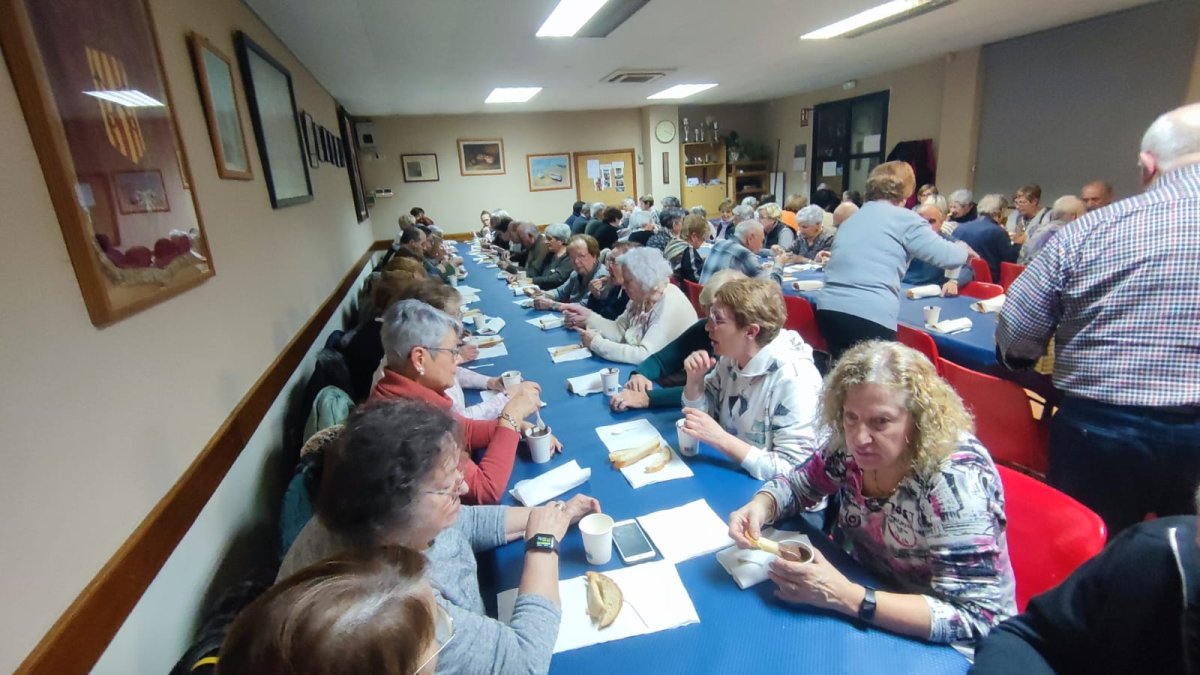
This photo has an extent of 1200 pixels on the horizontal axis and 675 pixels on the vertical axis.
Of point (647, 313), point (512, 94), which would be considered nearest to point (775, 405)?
point (647, 313)

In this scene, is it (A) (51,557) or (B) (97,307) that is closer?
(A) (51,557)

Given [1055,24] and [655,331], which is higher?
[1055,24]

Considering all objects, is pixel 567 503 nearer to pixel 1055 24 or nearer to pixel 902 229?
pixel 902 229

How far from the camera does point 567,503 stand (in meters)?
1.39

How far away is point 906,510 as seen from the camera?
1.10m

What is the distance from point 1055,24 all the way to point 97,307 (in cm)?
810

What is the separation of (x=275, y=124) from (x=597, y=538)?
3378 millimetres

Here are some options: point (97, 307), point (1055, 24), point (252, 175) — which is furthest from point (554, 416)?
point (1055, 24)

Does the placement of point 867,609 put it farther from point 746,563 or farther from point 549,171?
point 549,171

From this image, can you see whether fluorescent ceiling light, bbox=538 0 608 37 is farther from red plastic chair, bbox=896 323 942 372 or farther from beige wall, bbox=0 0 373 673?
red plastic chair, bbox=896 323 942 372

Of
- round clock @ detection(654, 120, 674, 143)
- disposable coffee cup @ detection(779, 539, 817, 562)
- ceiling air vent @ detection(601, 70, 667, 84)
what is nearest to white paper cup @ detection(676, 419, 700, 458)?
disposable coffee cup @ detection(779, 539, 817, 562)

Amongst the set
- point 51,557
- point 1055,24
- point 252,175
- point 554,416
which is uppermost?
point 1055,24

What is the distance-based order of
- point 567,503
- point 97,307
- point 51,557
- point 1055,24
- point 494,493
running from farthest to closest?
1. point 1055,24
2. point 494,493
3. point 567,503
4. point 97,307
5. point 51,557

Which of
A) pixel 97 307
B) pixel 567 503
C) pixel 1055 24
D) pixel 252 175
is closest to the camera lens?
pixel 97 307
